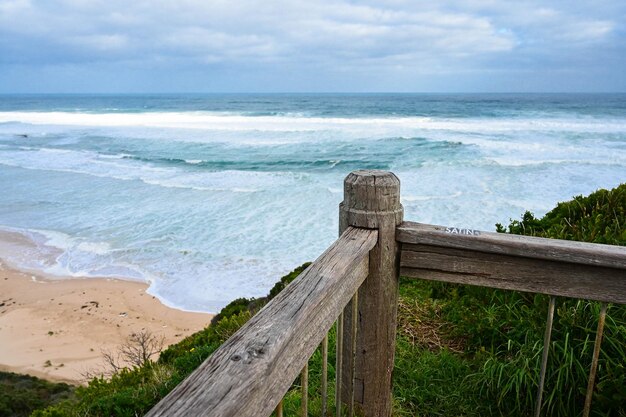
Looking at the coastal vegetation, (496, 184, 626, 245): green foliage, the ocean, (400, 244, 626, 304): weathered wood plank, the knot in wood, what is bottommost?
the ocean

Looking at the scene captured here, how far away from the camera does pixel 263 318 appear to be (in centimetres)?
132

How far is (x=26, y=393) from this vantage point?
6395 millimetres

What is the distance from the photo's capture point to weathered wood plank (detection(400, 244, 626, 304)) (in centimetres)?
209

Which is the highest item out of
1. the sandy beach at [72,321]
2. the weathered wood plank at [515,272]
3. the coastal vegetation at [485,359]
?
the weathered wood plank at [515,272]

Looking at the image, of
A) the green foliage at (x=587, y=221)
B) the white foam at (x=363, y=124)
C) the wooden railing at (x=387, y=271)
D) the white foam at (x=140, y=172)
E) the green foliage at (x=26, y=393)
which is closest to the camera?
the wooden railing at (x=387, y=271)

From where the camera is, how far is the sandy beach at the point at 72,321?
795cm

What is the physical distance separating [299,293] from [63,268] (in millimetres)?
10813

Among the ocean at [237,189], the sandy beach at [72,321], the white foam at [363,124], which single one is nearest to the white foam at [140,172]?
the ocean at [237,189]

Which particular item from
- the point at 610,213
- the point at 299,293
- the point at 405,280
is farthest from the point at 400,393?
the point at 610,213

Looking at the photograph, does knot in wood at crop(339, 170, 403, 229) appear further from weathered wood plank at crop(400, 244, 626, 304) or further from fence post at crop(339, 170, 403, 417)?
weathered wood plank at crop(400, 244, 626, 304)

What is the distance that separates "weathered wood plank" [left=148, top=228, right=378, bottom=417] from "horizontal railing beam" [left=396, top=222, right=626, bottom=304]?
0.48m

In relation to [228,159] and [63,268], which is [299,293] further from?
[228,159]

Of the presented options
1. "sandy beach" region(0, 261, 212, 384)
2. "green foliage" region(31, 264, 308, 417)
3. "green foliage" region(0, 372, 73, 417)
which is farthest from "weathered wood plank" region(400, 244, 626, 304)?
"sandy beach" region(0, 261, 212, 384)

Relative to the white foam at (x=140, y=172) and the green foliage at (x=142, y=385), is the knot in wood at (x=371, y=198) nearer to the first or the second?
the green foliage at (x=142, y=385)
